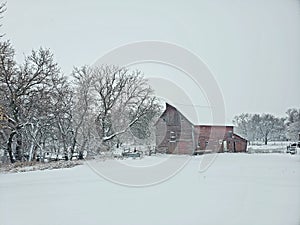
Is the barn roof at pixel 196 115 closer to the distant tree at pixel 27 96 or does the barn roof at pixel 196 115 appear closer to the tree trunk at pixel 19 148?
the distant tree at pixel 27 96

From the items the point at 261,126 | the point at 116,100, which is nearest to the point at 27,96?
the point at 116,100

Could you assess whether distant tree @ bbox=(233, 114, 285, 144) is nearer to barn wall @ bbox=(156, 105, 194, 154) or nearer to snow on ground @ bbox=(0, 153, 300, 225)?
barn wall @ bbox=(156, 105, 194, 154)

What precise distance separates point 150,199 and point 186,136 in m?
2.59

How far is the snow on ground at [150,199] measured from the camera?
3.03 metres

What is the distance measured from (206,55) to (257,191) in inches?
63.0

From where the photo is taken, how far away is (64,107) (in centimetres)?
440

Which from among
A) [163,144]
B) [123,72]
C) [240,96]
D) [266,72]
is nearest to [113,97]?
[123,72]

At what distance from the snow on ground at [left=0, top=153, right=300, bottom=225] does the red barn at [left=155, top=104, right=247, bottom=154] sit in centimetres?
83

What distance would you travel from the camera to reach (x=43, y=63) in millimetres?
4254

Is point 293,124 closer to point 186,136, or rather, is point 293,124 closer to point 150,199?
point 186,136

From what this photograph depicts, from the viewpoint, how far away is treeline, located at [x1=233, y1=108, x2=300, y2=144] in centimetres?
519

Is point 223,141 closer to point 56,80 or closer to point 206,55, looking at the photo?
point 206,55

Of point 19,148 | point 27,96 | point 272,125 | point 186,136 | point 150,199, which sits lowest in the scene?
point 150,199

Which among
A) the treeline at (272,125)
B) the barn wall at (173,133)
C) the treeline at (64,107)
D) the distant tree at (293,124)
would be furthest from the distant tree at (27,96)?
the distant tree at (293,124)
